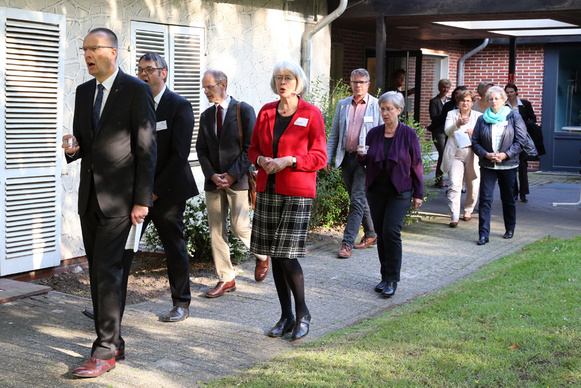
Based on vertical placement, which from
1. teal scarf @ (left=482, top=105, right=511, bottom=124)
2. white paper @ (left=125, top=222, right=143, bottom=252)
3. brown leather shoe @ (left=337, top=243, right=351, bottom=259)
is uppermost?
teal scarf @ (left=482, top=105, right=511, bottom=124)

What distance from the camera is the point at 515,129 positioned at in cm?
983

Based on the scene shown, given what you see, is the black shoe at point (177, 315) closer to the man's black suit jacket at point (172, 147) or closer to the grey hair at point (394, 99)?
the man's black suit jacket at point (172, 147)

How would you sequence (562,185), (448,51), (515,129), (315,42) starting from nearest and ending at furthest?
(515,129)
(315,42)
(562,185)
(448,51)

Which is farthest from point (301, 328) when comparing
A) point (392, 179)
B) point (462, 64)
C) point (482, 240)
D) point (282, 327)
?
point (462, 64)

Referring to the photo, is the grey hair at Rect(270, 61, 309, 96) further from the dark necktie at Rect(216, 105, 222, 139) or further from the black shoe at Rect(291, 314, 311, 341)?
the black shoe at Rect(291, 314, 311, 341)

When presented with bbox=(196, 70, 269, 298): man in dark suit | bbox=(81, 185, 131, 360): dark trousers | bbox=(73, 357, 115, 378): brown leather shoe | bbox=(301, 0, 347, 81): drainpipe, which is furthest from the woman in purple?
bbox=(301, 0, 347, 81): drainpipe

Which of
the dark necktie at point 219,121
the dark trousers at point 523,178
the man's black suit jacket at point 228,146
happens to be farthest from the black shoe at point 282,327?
the dark trousers at point 523,178

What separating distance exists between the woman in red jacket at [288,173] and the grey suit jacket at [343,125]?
3.25 metres

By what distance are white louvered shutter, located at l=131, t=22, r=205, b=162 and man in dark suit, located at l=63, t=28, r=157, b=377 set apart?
161 inches

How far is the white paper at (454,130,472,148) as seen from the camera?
10961 millimetres

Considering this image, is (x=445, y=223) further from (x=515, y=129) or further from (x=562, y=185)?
(x=562, y=185)

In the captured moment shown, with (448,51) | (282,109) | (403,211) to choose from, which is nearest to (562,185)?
(448,51)

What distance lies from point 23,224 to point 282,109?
3.21 meters

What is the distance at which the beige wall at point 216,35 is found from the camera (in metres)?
8.05
